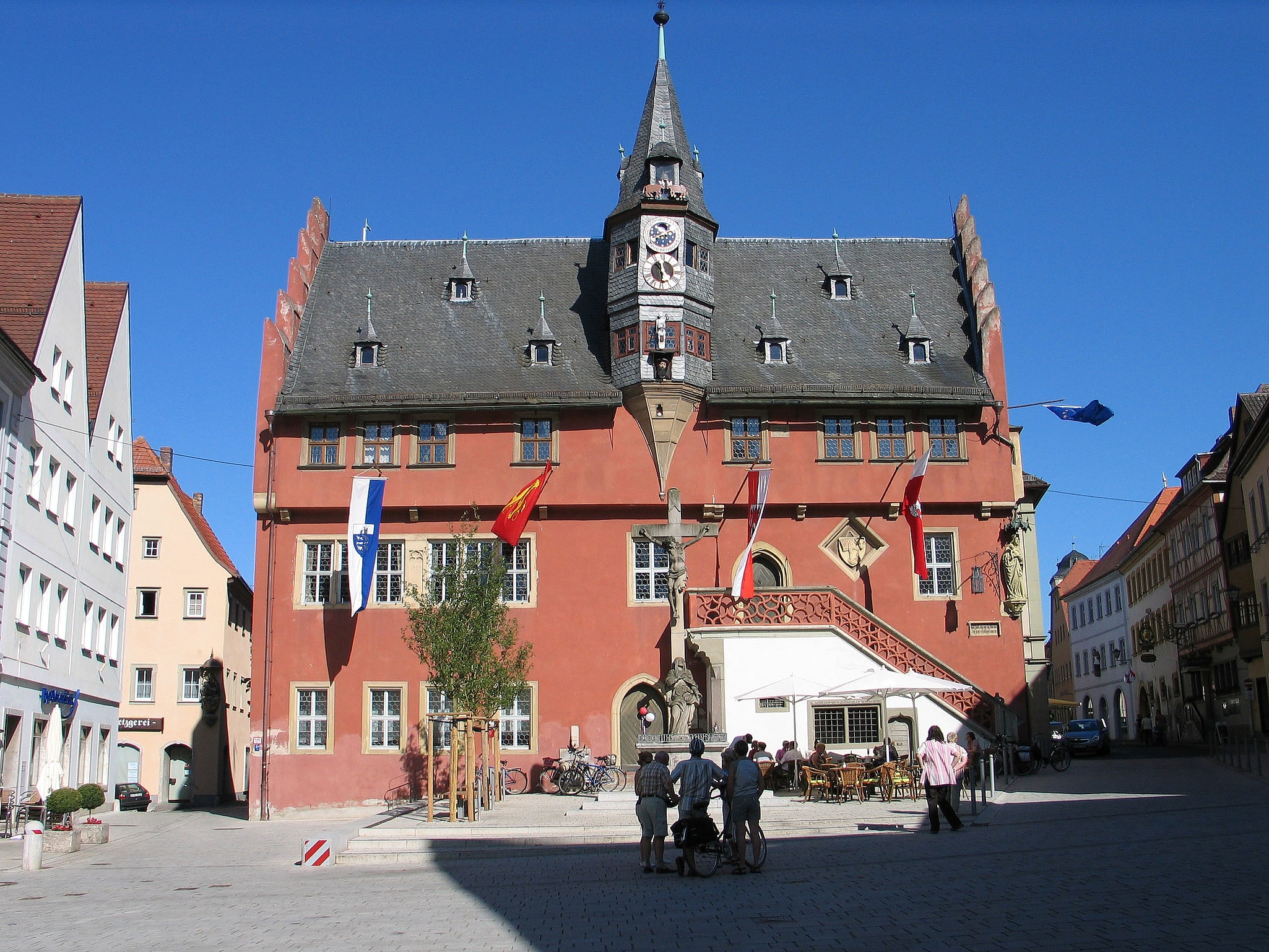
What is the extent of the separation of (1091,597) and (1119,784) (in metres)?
46.3

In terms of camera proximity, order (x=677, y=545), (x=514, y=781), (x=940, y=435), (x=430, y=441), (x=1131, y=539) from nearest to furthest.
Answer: (x=677, y=545) < (x=514, y=781) < (x=430, y=441) < (x=940, y=435) < (x=1131, y=539)

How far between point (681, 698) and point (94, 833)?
34.3 feet

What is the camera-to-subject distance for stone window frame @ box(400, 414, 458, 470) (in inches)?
1166

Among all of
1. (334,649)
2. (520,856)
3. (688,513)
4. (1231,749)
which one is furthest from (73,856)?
(1231,749)

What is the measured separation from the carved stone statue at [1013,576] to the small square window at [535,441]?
10899 millimetres

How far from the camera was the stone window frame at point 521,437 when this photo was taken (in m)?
29.7

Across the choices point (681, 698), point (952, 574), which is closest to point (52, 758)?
point (681, 698)

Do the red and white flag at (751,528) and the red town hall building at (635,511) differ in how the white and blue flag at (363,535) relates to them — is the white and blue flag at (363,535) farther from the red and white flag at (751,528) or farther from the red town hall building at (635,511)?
the red and white flag at (751,528)

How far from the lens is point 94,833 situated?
69.2 ft

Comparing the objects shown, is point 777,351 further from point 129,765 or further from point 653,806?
point 129,765

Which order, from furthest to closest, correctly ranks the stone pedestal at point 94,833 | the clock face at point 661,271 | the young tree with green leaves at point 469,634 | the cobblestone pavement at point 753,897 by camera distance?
the clock face at point 661,271 < the young tree with green leaves at point 469,634 < the stone pedestal at point 94,833 < the cobblestone pavement at point 753,897

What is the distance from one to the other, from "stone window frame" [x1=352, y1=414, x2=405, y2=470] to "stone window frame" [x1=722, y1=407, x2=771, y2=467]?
7612mm

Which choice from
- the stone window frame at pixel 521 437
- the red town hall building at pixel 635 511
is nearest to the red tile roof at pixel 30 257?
the red town hall building at pixel 635 511

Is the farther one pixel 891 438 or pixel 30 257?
pixel 891 438
